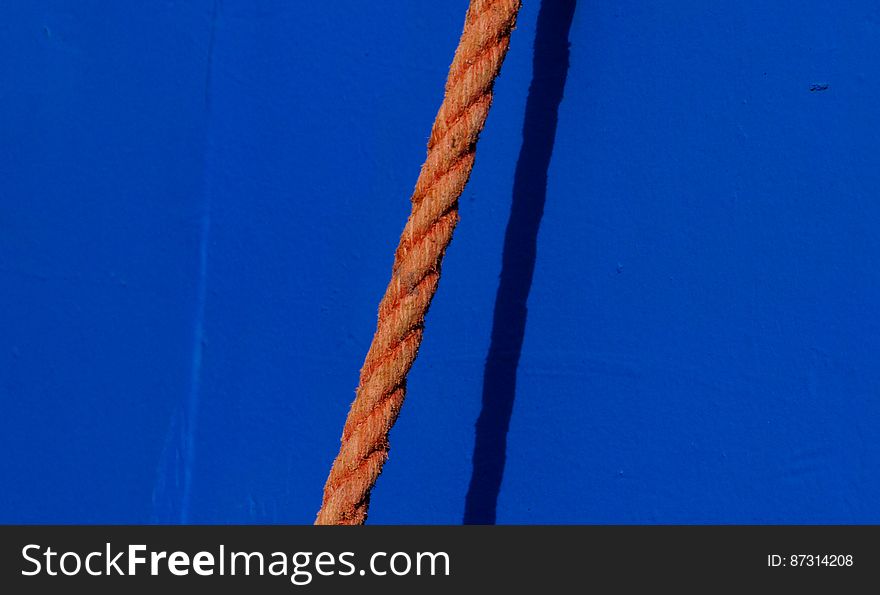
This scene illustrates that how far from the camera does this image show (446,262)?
31.6 inches

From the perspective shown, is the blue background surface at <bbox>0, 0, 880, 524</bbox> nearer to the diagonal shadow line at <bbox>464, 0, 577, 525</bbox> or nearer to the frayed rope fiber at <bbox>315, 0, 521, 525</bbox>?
the diagonal shadow line at <bbox>464, 0, 577, 525</bbox>

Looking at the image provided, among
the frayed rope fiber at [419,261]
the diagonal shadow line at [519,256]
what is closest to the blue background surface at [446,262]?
the diagonal shadow line at [519,256]

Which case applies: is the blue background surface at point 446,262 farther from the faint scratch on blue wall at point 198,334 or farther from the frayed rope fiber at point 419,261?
the frayed rope fiber at point 419,261

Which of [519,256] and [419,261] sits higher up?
[519,256]

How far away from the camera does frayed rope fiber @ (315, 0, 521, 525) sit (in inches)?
23.3

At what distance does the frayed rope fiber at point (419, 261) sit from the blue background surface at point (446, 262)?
178mm

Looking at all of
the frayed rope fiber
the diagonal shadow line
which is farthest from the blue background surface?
the frayed rope fiber

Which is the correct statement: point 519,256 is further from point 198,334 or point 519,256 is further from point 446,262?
point 198,334

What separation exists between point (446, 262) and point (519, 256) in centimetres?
7

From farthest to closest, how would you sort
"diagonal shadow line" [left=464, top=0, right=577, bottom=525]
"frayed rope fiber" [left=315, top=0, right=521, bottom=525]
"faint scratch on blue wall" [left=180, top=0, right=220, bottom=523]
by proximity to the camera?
"faint scratch on blue wall" [left=180, top=0, right=220, bottom=523] < "diagonal shadow line" [left=464, top=0, right=577, bottom=525] < "frayed rope fiber" [left=315, top=0, right=521, bottom=525]

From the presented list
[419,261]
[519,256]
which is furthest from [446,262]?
[419,261]

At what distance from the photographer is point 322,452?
843 millimetres

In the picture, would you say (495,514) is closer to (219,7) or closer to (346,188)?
(346,188)

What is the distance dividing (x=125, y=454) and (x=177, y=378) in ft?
0.33
